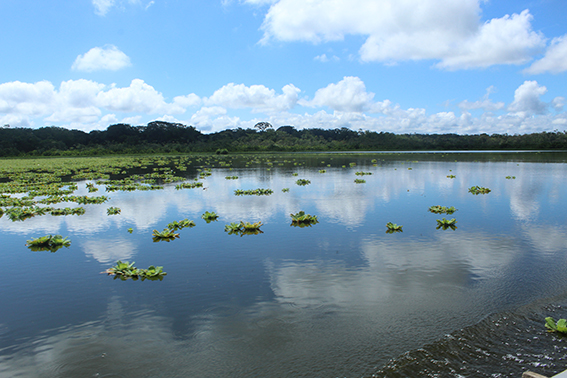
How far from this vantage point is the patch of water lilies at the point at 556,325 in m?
5.82

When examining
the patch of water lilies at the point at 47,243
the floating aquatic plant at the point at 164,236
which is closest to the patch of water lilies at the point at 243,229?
the floating aquatic plant at the point at 164,236

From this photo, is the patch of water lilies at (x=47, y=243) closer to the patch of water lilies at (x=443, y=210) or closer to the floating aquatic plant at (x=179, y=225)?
the floating aquatic plant at (x=179, y=225)

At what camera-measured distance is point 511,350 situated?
5.50 m

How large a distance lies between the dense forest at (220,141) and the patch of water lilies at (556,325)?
397ft

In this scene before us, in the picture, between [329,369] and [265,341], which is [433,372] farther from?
[265,341]

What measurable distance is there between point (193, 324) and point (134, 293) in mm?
2223

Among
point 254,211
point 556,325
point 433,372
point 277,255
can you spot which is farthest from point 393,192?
point 433,372

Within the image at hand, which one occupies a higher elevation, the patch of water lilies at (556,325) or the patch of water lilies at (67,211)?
the patch of water lilies at (67,211)

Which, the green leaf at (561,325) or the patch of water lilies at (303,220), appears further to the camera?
the patch of water lilies at (303,220)

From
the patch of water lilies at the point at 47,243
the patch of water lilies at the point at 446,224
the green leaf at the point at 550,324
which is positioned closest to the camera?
the green leaf at the point at 550,324

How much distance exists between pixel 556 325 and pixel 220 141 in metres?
162

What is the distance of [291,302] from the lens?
720 centimetres

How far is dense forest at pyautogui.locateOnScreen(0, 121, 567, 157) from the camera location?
398 feet

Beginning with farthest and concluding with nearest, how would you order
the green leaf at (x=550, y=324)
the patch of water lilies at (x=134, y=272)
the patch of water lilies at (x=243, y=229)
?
the patch of water lilies at (x=243, y=229) → the patch of water lilies at (x=134, y=272) → the green leaf at (x=550, y=324)
